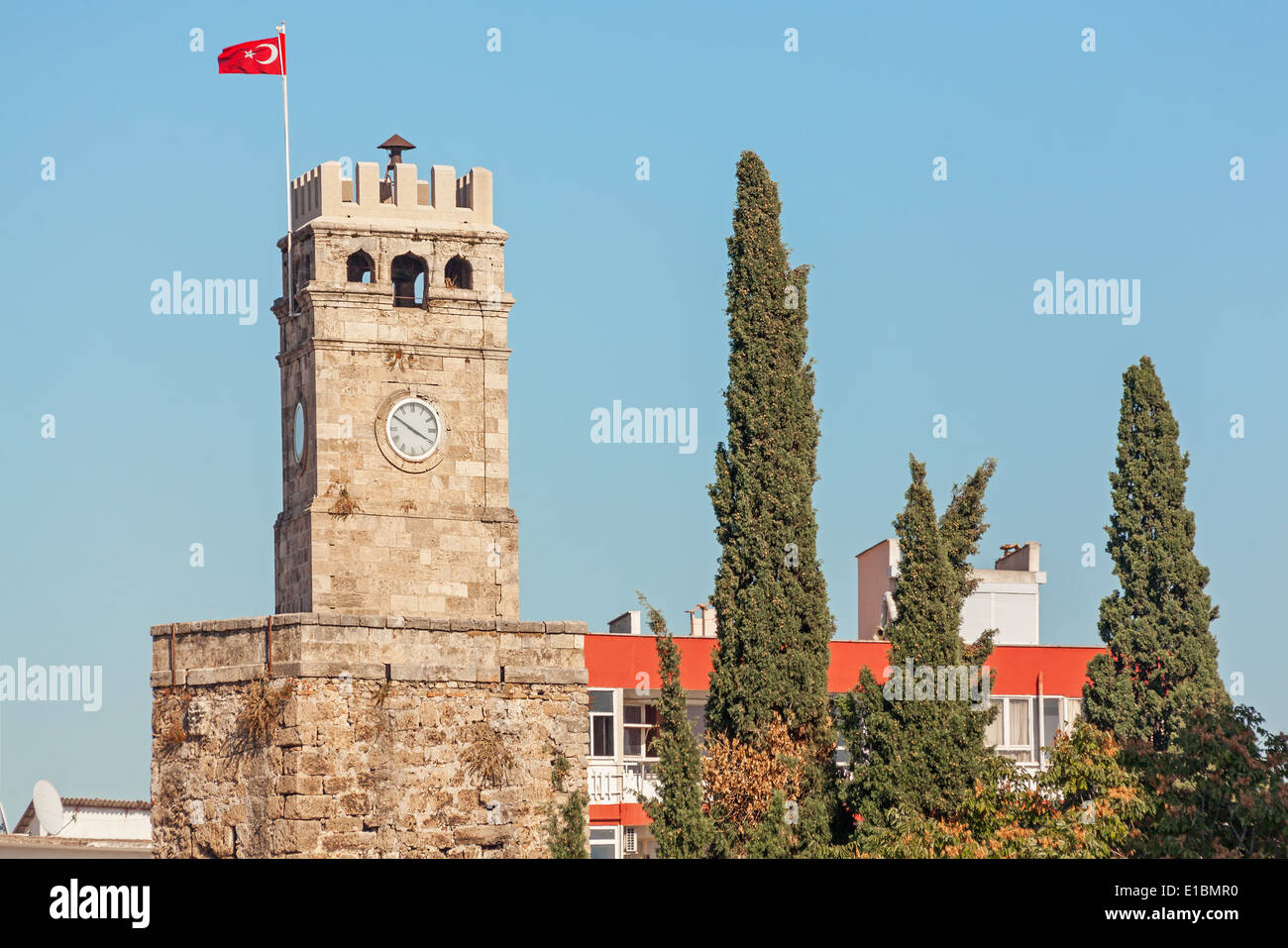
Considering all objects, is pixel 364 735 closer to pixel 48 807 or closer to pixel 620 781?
pixel 620 781

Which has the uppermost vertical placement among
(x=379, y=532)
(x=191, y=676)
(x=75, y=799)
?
(x=379, y=532)

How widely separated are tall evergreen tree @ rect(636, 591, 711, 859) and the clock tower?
4992mm

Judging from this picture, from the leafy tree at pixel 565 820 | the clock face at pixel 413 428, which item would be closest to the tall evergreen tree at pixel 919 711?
the leafy tree at pixel 565 820

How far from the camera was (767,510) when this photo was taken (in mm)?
37250

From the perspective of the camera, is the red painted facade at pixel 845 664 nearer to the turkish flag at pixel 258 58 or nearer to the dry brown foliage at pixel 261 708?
the dry brown foliage at pixel 261 708

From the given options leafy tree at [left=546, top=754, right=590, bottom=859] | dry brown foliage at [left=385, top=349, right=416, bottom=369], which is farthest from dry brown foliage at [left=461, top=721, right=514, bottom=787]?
dry brown foliage at [left=385, top=349, right=416, bottom=369]

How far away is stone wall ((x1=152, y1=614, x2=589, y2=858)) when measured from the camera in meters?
34.1

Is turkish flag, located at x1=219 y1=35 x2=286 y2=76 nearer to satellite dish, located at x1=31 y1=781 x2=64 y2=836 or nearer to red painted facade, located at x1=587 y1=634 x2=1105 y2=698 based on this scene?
red painted facade, located at x1=587 y1=634 x2=1105 y2=698

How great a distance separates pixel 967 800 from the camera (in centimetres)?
3216

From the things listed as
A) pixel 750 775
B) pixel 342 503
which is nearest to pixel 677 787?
pixel 750 775
